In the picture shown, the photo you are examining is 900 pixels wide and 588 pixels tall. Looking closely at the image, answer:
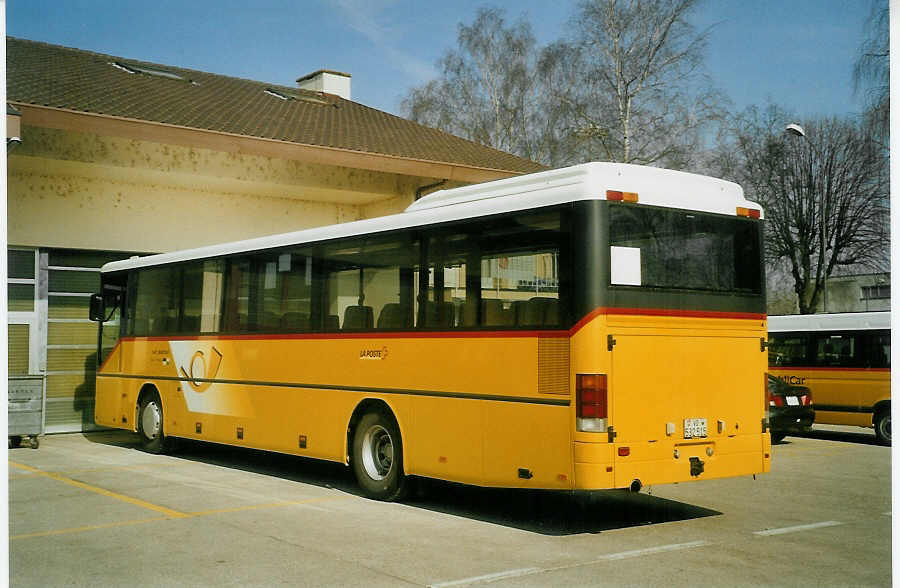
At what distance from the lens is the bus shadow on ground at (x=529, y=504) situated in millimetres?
9523

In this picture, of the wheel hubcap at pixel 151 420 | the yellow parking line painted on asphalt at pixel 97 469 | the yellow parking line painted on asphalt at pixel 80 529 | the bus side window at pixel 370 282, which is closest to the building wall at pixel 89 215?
the wheel hubcap at pixel 151 420

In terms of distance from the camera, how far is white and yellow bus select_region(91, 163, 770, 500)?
8664 millimetres

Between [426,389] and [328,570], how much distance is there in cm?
305

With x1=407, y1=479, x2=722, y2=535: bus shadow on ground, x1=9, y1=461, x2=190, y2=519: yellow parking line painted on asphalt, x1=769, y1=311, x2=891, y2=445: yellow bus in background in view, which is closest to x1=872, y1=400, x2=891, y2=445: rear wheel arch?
x1=769, y1=311, x2=891, y2=445: yellow bus in background

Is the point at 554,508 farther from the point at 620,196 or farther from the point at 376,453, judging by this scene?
the point at 620,196

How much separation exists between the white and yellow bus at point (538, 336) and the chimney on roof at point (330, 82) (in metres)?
16.5

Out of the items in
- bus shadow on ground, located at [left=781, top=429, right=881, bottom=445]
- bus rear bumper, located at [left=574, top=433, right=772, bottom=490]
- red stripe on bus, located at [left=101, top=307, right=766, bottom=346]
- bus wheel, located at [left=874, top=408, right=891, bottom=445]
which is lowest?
bus shadow on ground, located at [left=781, top=429, right=881, bottom=445]

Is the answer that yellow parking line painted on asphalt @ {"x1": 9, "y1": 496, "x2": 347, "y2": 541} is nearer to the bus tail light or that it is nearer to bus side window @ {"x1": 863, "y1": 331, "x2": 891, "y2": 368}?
the bus tail light

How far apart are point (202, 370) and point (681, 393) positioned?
7.13 metres

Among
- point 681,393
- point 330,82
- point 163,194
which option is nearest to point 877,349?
point 681,393

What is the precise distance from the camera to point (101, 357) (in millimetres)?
16641

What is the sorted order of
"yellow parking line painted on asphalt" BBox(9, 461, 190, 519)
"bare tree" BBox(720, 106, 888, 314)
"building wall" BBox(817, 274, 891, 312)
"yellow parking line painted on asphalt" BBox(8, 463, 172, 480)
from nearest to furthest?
"yellow parking line painted on asphalt" BBox(9, 461, 190, 519) < "yellow parking line painted on asphalt" BBox(8, 463, 172, 480) < "bare tree" BBox(720, 106, 888, 314) < "building wall" BBox(817, 274, 891, 312)

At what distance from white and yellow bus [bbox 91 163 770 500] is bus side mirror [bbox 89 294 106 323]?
5141mm

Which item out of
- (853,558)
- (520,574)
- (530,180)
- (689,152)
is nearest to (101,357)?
(530,180)
